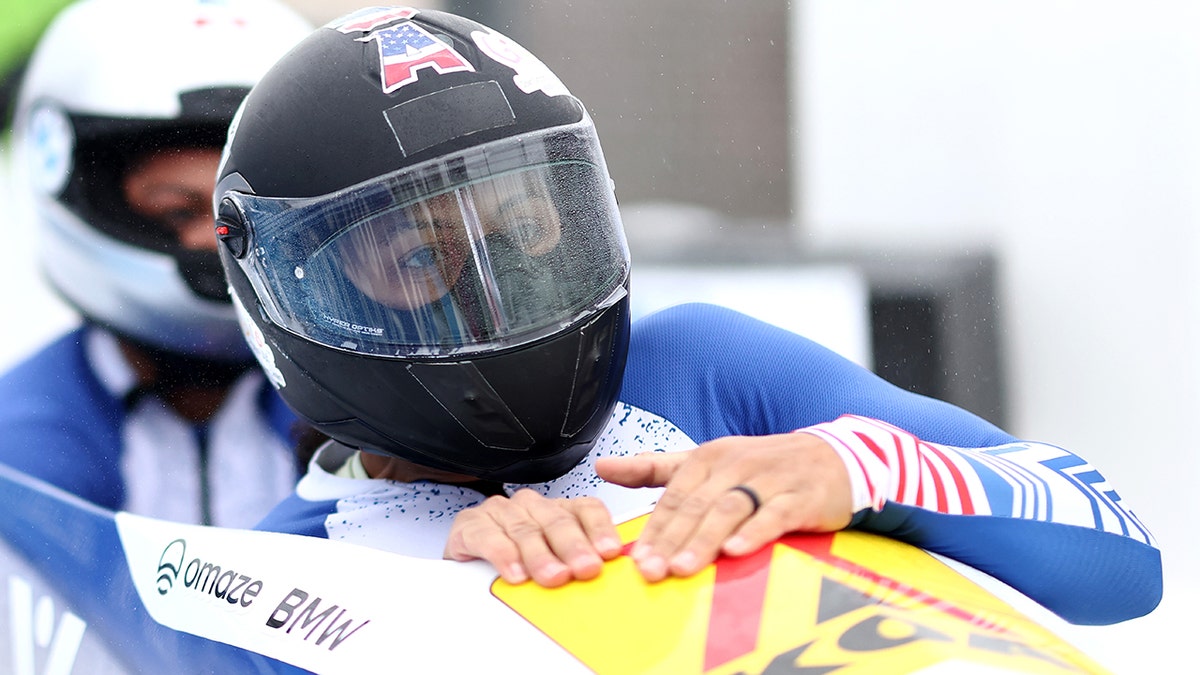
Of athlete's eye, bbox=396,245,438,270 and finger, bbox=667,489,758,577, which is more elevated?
athlete's eye, bbox=396,245,438,270

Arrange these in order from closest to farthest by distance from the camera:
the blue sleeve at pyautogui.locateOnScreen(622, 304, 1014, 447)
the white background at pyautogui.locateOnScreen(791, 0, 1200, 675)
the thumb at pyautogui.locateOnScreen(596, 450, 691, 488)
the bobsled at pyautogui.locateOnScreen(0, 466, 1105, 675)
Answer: the bobsled at pyautogui.locateOnScreen(0, 466, 1105, 675), the thumb at pyautogui.locateOnScreen(596, 450, 691, 488), the blue sleeve at pyautogui.locateOnScreen(622, 304, 1014, 447), the white background at pyautogui.locateOnScreen(791, 0, 1200, 675)

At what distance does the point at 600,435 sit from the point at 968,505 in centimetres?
51

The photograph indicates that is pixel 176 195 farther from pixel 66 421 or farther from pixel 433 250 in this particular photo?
pixel 433 250

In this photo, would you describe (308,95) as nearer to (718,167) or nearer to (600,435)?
(600,435)

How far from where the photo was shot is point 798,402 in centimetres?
148

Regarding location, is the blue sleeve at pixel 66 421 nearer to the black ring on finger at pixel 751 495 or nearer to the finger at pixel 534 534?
the finger at pixel 534 534

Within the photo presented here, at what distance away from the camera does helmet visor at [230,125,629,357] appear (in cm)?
125

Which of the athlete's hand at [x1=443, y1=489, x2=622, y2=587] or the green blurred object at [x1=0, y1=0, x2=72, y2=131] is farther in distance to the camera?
the green blurred object at [x1=0, y1=0, x2=72, y2=131]

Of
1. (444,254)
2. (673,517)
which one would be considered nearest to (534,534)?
(673,517)

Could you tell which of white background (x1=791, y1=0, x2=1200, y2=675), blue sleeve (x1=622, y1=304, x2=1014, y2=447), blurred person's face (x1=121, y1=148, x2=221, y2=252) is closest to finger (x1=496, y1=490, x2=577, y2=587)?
blue sleeve (x1=622, y1=304, x2=1014, y2=447)

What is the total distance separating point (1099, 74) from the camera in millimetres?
2480

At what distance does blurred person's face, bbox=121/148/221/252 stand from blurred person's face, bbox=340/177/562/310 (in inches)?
39.6

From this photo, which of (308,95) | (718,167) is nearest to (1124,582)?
(308,95)

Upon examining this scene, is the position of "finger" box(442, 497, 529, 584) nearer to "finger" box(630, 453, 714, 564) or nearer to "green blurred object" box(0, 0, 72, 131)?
"finger" box(630, 453, 714, 564)
